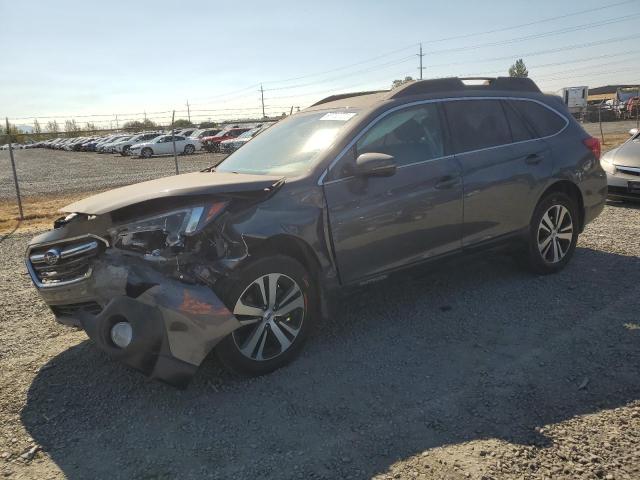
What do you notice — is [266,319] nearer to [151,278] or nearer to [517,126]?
[151,278]

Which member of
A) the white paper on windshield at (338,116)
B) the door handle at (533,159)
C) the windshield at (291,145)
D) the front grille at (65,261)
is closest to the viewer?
the front grille at (65,261)

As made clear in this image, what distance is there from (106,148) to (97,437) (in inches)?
1837

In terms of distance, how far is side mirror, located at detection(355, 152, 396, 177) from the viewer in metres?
3.74

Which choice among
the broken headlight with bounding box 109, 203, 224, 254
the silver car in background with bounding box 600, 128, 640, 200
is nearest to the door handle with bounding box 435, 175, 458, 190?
the broken headlight with bounding box 109, 203, 224, 254

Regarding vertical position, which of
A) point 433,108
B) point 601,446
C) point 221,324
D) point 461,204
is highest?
point 433,108

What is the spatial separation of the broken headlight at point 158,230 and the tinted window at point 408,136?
1354 mm

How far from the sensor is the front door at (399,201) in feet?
12.5

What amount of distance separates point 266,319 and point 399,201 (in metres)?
1.36

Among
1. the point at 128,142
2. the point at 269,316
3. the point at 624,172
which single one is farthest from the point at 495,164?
the point at 128,142

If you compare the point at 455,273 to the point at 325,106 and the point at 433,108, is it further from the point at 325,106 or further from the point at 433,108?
the point at 325,106

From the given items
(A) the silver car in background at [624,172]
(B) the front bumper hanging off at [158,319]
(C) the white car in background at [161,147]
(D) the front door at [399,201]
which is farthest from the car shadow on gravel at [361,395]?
(C) the white car in background at [161,147]

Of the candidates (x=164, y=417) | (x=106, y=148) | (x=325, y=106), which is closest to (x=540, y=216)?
(x=325, y=106)

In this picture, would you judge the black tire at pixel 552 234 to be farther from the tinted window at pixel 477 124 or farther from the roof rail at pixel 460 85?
the roof rail at pixel 460 85

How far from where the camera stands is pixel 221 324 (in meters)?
3.13
